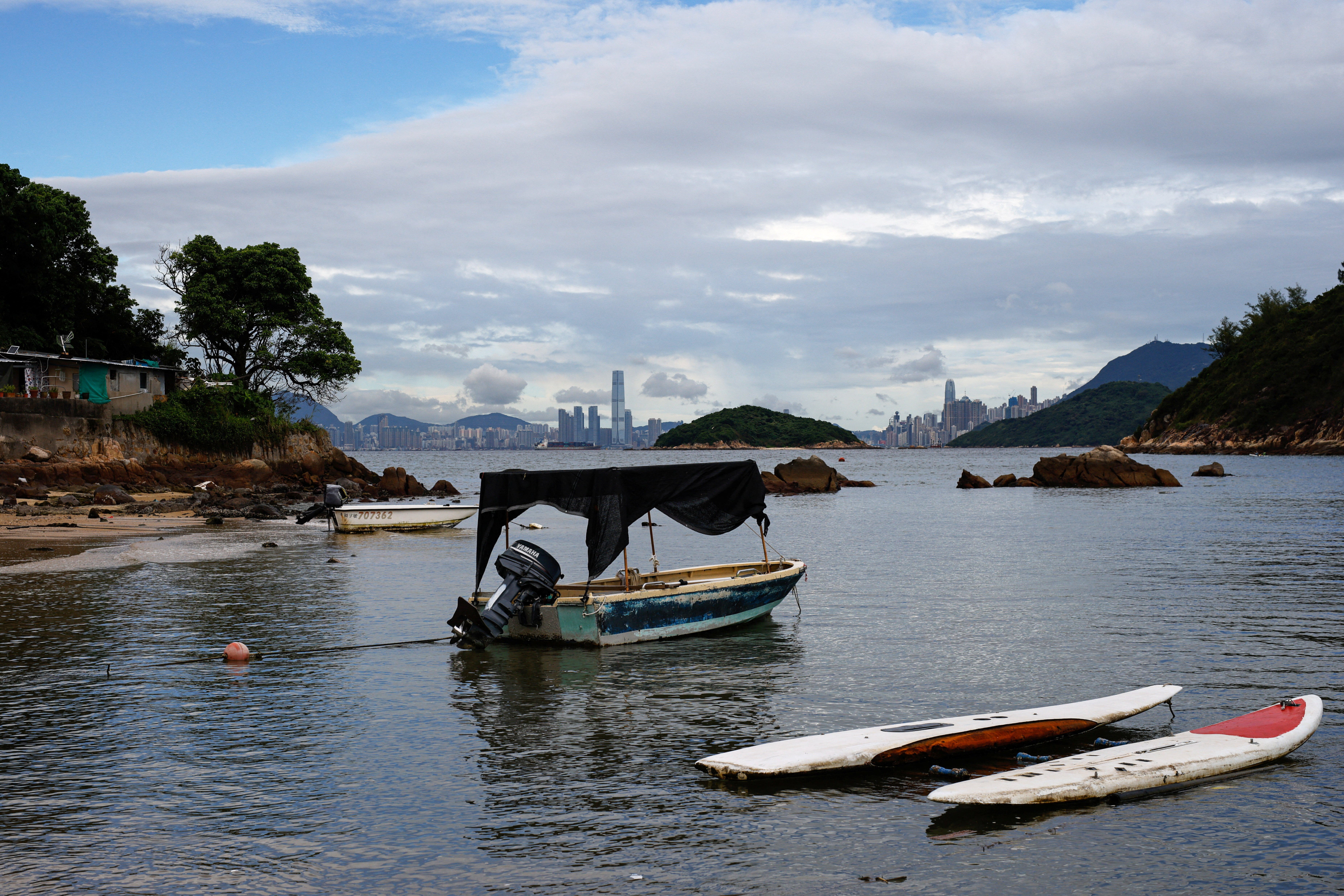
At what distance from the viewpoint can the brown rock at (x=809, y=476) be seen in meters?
76.8

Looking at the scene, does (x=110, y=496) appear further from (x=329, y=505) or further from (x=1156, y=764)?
(x=1156, y=764)

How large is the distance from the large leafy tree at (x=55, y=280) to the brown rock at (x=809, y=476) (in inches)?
1841

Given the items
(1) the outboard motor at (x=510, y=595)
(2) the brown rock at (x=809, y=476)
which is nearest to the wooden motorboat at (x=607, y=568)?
(1) the outboard motor at (x=510, y=595)

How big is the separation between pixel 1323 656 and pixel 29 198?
66.2 meters

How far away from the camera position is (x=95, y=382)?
55.4 m

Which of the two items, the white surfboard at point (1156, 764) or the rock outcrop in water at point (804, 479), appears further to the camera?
the rock outcrop in water at point (804, 479)

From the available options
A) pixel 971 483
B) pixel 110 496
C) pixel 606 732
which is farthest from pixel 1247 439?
pixel 606 732

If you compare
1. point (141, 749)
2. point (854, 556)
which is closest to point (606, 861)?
point (141, 749)

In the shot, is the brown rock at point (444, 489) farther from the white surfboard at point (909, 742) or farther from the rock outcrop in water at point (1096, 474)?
the white surfboard at point (909, 742)

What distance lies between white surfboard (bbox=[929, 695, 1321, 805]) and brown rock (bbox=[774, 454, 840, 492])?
64325mm

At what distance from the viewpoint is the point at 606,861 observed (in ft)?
27.6

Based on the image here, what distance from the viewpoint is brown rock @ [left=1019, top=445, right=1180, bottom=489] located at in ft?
238

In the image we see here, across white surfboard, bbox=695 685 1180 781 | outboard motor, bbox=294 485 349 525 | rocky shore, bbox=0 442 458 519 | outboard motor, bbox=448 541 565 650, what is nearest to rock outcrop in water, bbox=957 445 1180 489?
rocky shore, bbox=0 442 458 519

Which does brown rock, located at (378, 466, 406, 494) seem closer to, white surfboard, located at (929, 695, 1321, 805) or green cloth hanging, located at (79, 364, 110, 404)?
green cloth hanging, located at (79, 364, 110, 404)
